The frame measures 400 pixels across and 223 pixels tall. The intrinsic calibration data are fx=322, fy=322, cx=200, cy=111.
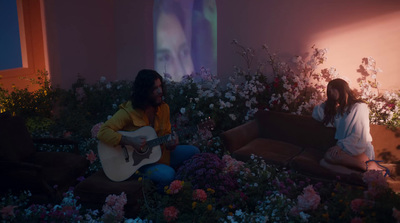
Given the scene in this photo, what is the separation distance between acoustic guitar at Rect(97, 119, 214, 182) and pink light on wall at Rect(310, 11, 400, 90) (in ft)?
9.80

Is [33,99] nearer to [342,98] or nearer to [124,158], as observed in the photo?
[124,158]

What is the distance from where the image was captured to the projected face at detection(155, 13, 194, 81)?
7.25m

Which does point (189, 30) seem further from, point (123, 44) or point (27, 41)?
point (27, 41)

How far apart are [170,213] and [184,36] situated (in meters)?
5.23

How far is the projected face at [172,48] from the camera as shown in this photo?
23.8 feet

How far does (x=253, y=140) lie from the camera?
4793 mm

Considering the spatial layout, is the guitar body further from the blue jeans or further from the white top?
the white top

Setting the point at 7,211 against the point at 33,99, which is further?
the point at 33,99

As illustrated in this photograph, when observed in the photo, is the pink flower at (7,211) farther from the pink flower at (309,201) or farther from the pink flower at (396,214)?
the pink flower at (396,214)

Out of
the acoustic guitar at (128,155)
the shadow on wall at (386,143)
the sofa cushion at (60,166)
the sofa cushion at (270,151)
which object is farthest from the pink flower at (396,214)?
the sofa cushion at (60,166)

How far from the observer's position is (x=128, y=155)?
3381 millimetres

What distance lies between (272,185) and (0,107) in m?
4.88

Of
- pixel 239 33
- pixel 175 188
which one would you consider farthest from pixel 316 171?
pixel 239 33

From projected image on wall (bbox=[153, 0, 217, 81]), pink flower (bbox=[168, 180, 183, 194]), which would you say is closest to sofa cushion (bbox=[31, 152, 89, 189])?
pink flower (bbox=[168, 180, 183, 194])
